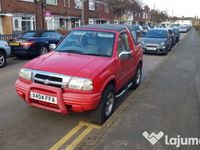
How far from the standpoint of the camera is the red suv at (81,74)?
4.30m

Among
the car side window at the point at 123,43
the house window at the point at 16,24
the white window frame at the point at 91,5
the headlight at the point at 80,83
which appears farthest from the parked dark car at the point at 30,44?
the white window frame at the point at 91,5

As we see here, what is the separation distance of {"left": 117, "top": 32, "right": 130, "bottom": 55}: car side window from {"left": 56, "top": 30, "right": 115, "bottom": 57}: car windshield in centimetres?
23

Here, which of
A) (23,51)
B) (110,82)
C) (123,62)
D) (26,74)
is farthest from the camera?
(23,51)

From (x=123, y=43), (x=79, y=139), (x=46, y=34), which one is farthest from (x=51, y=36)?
(x=79, y=139)

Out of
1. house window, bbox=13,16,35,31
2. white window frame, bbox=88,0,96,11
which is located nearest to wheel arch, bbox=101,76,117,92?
house window, bbox=13,16,35,31

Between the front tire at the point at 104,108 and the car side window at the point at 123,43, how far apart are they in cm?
99

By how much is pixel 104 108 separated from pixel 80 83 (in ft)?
2.70

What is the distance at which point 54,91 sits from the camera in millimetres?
4297

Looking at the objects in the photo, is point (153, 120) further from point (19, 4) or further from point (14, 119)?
point (19, 4)

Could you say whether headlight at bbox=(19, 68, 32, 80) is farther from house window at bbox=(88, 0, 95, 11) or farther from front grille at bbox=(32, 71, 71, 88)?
house window at bbox=(88, 0, 95, 11)

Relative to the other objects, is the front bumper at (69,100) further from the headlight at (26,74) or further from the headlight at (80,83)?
the headlight at (26,74)

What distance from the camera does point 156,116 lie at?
5281 millimetres

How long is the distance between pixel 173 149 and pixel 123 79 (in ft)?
7.19

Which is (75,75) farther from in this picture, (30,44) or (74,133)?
(30,44)
